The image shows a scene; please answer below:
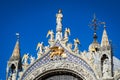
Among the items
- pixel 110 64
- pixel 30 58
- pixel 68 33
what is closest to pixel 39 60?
pixel 30 58

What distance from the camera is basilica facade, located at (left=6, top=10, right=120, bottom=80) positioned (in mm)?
24344

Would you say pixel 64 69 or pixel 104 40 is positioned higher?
pixel 104 40

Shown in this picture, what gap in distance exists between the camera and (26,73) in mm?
25625

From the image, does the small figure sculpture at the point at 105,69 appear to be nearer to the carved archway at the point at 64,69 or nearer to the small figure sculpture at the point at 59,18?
the carved archway at the point at 64,69

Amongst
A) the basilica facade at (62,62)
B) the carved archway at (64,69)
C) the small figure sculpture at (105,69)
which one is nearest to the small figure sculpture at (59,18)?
the basilica facade at (62,62)

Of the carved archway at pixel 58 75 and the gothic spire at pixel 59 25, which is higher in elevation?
the gothic spire at pixel 59 25

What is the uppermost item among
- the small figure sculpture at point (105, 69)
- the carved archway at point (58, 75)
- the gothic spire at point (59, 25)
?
the gothic spire at point (59, 25)

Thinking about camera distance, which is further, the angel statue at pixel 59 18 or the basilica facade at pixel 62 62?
the angel statue at pixel 59 18

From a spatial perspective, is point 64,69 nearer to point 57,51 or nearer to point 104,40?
point 57,51

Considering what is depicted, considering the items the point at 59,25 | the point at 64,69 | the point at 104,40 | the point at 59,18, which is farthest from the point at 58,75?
the point at 59,18

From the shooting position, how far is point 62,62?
992 inches

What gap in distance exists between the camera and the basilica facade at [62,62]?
24344 mm

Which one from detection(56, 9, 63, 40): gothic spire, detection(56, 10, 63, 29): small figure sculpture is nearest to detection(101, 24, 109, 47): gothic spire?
detection(56, 9, 63, 40): gothic spire

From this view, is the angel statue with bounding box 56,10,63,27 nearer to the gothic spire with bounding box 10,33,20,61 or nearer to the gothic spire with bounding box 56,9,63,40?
the gothic spire with bounding box 56,9,63,40
